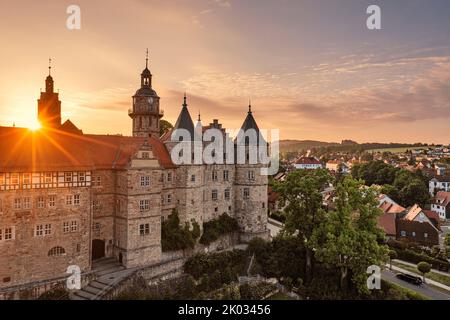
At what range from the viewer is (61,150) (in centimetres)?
2803

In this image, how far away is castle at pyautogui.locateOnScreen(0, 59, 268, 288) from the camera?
25.5 meters

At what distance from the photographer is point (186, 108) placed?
37.9m

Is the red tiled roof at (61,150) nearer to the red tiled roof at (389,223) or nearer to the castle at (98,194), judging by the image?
the castle at (98,194)

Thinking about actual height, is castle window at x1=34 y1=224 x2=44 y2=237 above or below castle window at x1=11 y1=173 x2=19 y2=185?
below

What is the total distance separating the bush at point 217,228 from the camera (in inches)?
1453

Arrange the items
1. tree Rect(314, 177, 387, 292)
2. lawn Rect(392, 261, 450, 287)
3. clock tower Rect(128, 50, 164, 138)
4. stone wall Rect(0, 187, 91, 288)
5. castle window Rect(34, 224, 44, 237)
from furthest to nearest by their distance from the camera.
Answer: clock tower Rect(128, 50, 164, 138) < lawn Rect(392, 261, 450, 287) < tree Rect(314, 177, 387, 292) < castle window Rect(34, 224, 44, 237) < stone wall Rect(0, 187, 91, 288)

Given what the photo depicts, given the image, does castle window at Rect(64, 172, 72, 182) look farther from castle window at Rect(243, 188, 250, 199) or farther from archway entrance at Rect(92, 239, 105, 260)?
castle window at Rect(243, 188, 250, 199)

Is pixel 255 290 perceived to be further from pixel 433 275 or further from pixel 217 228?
pixel 433 275

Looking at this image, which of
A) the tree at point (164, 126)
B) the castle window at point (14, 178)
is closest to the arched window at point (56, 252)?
the castle window at point (14, 178)

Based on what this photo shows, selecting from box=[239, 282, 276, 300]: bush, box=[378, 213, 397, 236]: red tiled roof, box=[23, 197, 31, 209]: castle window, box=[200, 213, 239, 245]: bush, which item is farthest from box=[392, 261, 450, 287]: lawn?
box=[23, 197, 31, 209]: castle window

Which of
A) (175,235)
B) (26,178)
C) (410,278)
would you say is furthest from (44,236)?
(410,278)

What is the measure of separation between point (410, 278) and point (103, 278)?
3135 centimetres

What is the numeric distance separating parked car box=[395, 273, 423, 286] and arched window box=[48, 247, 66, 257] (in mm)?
34121

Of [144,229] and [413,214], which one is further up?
[144,229]
